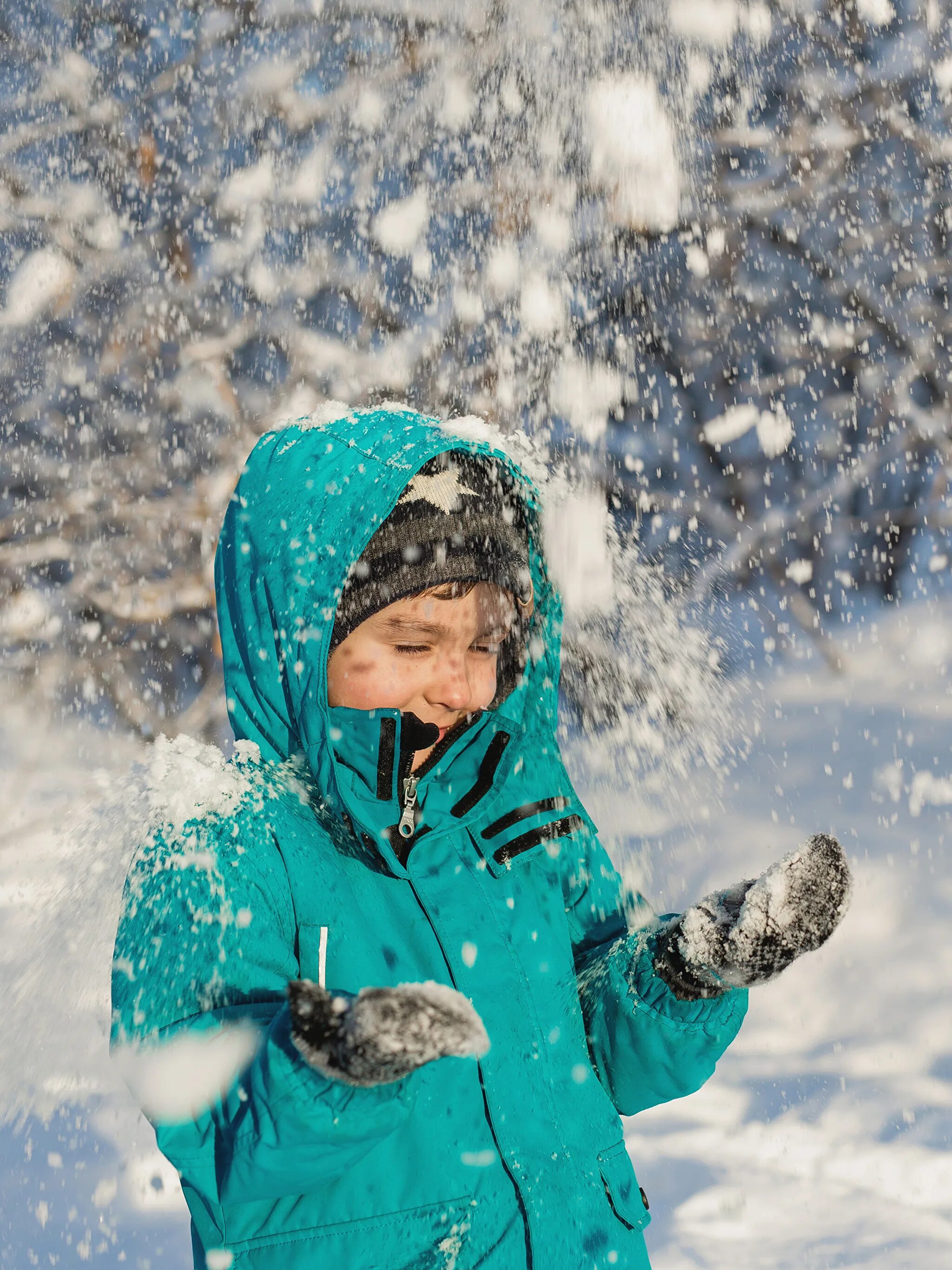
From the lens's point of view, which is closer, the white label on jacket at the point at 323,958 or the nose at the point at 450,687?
the white label on jacket at the point at 323,958

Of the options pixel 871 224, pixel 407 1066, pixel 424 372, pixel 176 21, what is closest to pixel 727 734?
pixel 424 372

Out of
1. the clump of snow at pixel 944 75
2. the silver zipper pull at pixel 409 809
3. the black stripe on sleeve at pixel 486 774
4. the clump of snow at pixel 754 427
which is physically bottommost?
the clump of snow at pixel 754 427

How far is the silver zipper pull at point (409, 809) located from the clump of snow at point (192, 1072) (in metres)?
0.32

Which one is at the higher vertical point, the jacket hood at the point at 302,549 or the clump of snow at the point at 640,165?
the clump of snow at the point at 640,165

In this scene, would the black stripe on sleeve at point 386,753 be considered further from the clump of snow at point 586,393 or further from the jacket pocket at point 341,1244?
the clump of snow at point 586,393

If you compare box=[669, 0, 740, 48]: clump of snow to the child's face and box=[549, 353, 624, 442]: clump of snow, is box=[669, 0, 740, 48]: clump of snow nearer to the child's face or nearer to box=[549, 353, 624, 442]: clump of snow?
box=[549, 353, 624, 442]: clump of snow

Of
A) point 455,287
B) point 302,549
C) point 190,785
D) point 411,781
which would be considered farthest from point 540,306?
point 190,785

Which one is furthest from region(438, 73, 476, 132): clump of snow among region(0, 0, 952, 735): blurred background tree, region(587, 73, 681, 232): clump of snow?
region(587, 73, 681, 232): clump of snow

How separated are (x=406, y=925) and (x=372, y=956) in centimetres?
7

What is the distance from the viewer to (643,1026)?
1.11 meters

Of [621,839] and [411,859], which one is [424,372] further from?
[411,859]

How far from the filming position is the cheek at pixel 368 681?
110 centimetres

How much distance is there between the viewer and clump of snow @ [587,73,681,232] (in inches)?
130

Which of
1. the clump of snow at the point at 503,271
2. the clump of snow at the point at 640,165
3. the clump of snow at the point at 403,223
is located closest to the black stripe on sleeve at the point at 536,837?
the clump of snow at the point at 503,271
